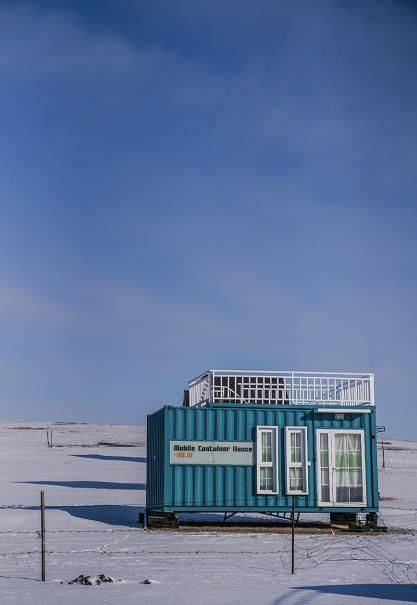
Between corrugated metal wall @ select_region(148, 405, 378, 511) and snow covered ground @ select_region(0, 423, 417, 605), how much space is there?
3.23 feet

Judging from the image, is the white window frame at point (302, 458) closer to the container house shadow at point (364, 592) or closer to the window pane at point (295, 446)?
the window pane at point (295, 446)

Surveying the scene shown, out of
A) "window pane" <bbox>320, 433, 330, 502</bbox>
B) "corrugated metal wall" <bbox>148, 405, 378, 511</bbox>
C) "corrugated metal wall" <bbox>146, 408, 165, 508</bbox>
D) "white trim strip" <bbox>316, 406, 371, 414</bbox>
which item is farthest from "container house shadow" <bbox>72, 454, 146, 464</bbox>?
"white trim strip" <bbox>316, 406, 371, 414</bbox>

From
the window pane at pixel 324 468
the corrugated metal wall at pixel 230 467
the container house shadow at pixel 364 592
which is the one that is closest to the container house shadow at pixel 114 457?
the corrugated metal wall at pixel 230 467

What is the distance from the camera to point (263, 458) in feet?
81.2

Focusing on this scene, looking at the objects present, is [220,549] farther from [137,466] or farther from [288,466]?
[137,466]

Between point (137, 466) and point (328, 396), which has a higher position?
point (328, 396)

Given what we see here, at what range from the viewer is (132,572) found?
17031 mm

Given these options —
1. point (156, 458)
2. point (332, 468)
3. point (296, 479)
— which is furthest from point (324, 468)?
point (156, 458)

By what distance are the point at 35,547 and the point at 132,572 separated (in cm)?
457

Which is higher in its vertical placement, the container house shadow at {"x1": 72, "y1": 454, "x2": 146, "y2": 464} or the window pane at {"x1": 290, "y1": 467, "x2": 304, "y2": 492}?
the window pane at {"x1": 290, "y1": 467, "x2": 304, "y2": 492}

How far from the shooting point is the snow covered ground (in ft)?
47.1

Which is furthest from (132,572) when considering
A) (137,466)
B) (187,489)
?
(137,466)

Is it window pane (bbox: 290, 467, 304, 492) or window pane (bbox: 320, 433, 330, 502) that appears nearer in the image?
window pane (bbox: 290, 467, 304, 492)

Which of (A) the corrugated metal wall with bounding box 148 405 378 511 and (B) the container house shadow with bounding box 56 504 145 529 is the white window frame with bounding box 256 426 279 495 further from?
(B) the container house shadow with bounding box 56 504 145 529
